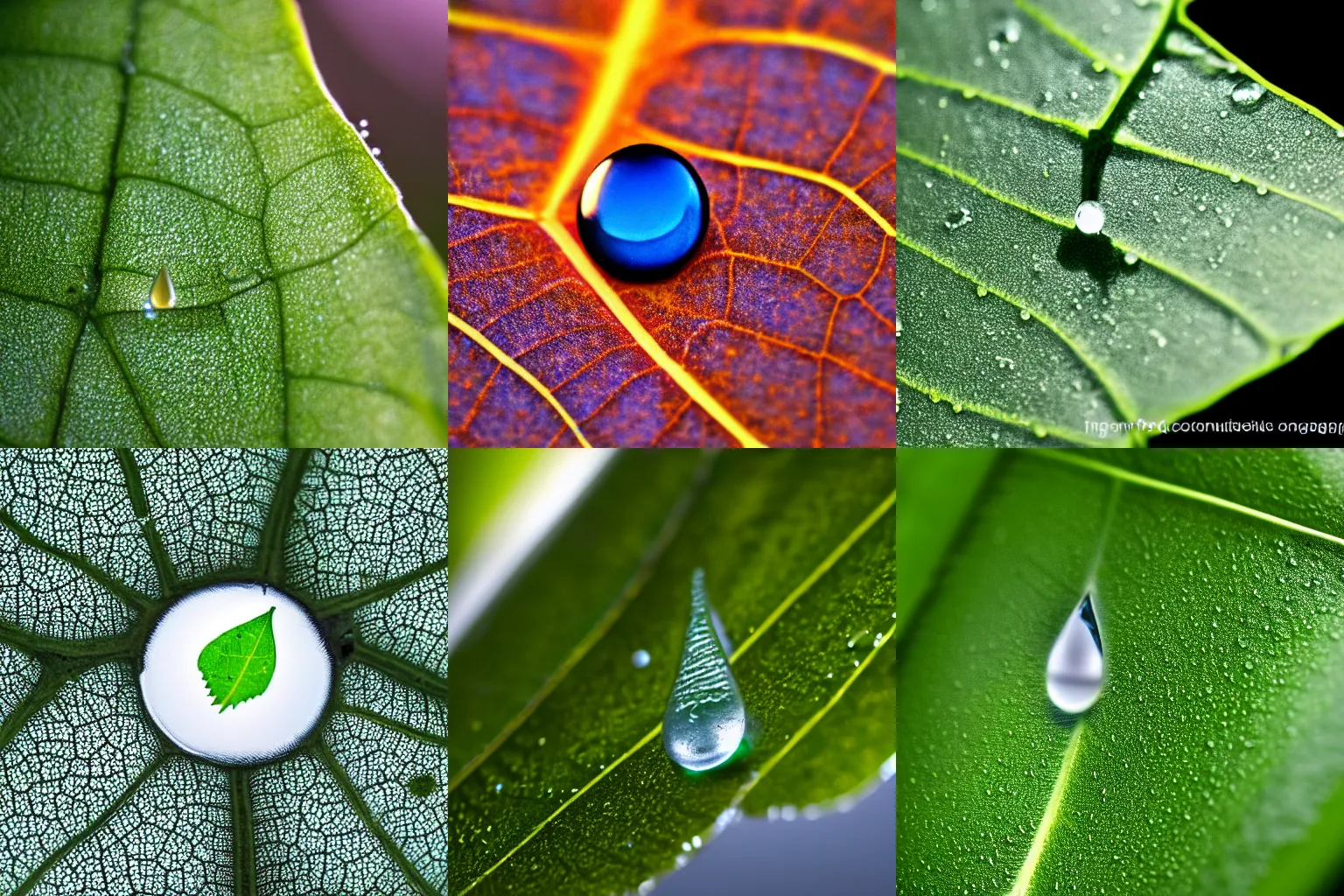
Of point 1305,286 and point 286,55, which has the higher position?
point 1305,286

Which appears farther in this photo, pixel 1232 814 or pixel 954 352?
pixel 954 352

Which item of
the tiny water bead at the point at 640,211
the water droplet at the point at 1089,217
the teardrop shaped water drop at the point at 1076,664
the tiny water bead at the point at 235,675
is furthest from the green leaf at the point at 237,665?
the water droplet at the point at 1089,217

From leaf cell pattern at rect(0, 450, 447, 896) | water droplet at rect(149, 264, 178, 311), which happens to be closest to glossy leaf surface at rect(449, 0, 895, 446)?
leaf cell pattern at rect(0, 450, 447, 896)

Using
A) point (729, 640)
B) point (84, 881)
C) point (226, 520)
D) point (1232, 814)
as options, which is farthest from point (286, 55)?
point (1232, 814)

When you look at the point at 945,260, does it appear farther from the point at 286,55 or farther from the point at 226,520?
the point at 226,520

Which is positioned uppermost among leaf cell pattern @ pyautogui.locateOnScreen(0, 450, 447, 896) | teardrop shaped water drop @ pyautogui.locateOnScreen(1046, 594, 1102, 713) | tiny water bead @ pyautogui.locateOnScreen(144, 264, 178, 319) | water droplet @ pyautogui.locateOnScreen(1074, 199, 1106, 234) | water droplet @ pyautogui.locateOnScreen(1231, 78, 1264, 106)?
water droplet @ pyautogui.locateOnScreen(1231, 78, 1264, 106)

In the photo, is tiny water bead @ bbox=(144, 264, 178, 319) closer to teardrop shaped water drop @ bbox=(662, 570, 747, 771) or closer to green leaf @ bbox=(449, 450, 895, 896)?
green leaf @ bbox=(449, 450, 895, 896)

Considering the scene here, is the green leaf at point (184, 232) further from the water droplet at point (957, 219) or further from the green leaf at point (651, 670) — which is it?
the water droplet at point (957, 219)
